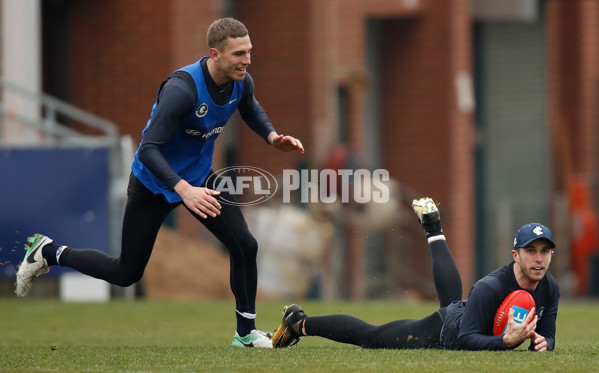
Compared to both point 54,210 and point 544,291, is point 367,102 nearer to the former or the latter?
point 54,210

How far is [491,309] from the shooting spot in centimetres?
796

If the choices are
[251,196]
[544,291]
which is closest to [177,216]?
[251,196]

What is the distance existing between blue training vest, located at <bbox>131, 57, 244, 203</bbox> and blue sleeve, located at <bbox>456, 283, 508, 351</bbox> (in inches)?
87.5

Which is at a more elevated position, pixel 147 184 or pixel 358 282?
pixel 147 184

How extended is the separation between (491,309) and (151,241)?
101 inches

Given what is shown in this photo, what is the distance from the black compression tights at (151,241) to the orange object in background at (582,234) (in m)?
18.8

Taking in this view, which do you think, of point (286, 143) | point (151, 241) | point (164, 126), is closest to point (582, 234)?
point (286, 143)

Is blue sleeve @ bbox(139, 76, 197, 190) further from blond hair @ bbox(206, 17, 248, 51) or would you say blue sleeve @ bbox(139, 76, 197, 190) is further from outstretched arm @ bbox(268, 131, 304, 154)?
outstretched arm @ bbox(268, 131, 304, 154)

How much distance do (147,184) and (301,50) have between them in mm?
13874

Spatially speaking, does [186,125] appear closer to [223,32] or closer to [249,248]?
[223,32]

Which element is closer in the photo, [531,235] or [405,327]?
[531,235]

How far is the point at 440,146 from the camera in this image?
26.2 metres

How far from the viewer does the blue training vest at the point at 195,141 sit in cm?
870

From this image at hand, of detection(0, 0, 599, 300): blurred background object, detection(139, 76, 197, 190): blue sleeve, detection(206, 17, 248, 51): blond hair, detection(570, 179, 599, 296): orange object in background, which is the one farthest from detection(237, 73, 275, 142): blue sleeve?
detection(570, 179, 599, 296): orange object in background
